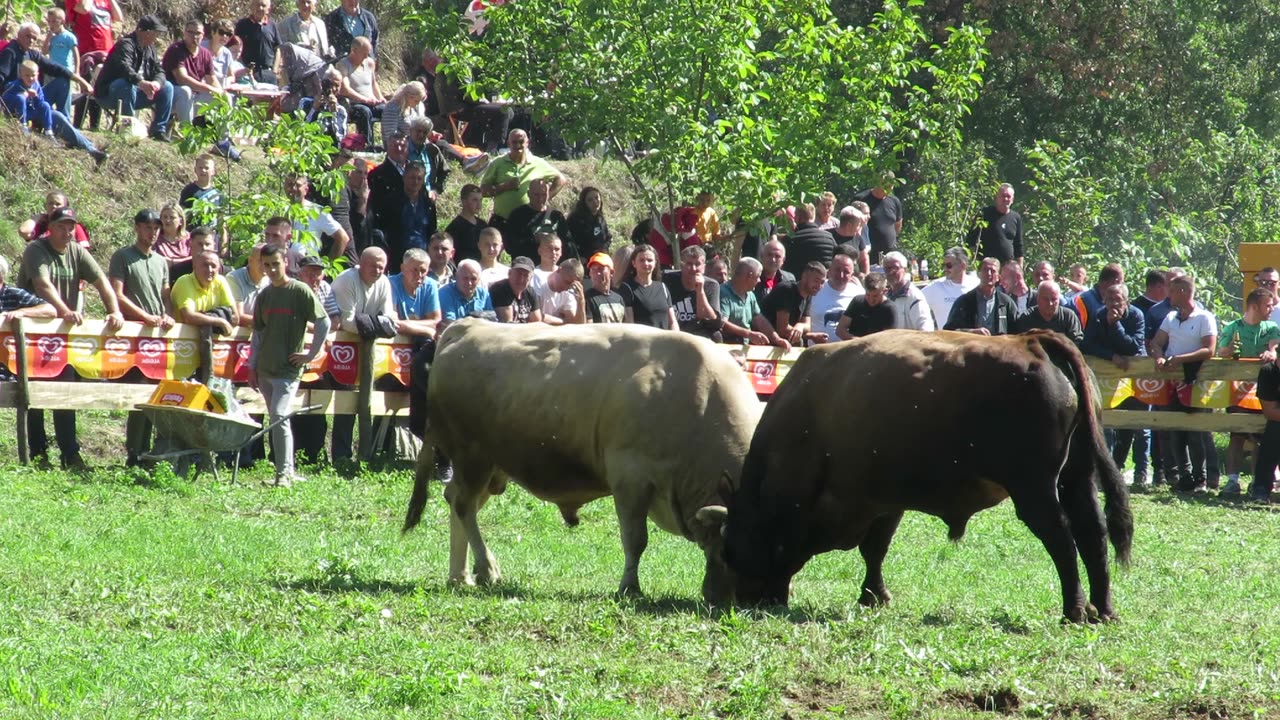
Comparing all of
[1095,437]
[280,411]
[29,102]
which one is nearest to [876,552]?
[1095,437]

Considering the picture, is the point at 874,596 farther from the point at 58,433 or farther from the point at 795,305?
the point at 58,433

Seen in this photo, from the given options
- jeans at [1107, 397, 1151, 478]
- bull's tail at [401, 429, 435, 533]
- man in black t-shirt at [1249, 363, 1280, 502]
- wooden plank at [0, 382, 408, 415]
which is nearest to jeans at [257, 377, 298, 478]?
wooden plank at [0, 382, 408, 415]

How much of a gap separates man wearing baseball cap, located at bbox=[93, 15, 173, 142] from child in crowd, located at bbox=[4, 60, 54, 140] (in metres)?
0.80

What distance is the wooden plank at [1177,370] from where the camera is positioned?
1695 cm

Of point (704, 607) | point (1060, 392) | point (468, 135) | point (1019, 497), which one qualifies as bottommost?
point (704, 607)

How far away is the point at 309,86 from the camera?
21406mm

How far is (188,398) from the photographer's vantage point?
13508 mm

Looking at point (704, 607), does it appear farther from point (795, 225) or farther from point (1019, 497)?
point (795, 225)

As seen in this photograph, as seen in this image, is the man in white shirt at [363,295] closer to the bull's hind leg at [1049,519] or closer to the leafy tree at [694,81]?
the leafy tree at [694,81]

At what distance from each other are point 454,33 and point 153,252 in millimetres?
5919

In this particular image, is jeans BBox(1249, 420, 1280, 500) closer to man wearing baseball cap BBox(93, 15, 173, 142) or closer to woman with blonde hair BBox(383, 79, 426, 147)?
woman with blonde hair BBox(383, 79, 426, 147)

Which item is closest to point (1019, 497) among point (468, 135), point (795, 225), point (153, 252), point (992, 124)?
point (153, 252)

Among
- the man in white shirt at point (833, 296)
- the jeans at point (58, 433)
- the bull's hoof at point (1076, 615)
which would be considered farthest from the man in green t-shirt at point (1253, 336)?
the jeans at point (58, 433)

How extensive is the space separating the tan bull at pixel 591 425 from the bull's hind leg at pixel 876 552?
95 centimetres
